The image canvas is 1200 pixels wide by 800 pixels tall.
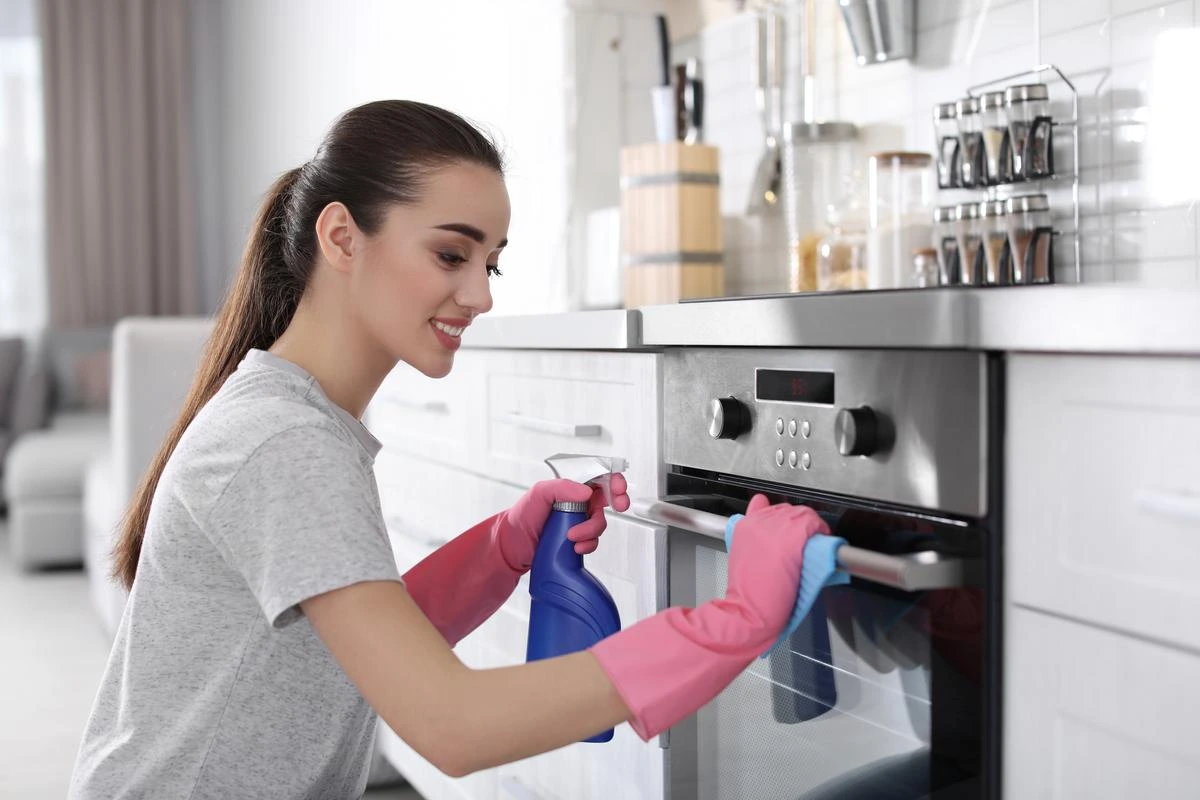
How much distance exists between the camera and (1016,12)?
1.65 meters

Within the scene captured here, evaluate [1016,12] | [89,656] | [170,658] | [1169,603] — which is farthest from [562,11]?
[89,656]

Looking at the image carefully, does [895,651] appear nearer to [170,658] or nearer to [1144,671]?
[1144,671]

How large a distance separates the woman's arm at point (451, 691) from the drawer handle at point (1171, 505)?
379mm

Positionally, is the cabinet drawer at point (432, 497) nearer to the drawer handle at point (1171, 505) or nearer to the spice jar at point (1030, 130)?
the spice jar at point (1030, 130)

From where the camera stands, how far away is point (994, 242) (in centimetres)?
158

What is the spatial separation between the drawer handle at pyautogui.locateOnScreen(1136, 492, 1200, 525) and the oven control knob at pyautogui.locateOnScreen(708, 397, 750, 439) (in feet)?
1.43

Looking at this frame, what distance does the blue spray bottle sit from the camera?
3.76ft

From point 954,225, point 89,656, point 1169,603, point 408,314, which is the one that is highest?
point 954,225

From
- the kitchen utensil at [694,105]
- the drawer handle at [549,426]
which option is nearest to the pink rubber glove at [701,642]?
the drawer handle at [549,426]

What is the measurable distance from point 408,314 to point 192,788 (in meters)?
0.46

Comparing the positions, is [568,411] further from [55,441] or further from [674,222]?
[55,441]

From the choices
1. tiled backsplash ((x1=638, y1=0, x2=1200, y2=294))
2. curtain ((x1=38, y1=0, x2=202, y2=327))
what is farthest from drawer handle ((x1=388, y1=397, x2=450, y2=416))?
curtain ((x1=38, y1=0, x2=202, y2=327))

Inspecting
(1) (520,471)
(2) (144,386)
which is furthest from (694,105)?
(2) (144,386)

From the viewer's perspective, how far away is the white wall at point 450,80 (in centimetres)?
263
